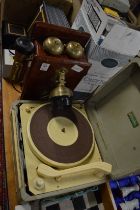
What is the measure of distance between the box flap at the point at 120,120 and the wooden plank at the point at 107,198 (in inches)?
3.3

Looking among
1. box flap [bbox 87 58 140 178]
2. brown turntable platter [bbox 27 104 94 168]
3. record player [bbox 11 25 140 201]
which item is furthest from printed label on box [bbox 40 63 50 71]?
box flap [bbox 87 58 140 178]

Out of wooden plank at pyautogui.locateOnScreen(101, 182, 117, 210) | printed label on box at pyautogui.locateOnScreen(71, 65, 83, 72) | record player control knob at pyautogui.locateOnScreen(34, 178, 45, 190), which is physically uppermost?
printed label on box at pyautogui.locateOnScreen(71, 65, 83, 72)

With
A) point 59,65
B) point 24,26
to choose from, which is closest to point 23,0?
point 24,26

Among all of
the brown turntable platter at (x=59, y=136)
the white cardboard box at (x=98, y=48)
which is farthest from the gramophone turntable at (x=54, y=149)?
the white cardboard box at (x=98, y=48)

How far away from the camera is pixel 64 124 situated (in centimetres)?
89

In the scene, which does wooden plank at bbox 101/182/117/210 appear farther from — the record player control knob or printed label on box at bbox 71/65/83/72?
printed label on box at bbox 71/65/83/72

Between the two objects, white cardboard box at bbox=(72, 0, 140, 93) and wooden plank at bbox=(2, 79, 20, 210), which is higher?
white cardboard box at bbox=(72, 0, 140, 93)

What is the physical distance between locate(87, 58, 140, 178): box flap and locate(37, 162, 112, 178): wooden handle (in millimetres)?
52

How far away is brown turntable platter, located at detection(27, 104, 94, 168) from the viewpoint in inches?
31.2

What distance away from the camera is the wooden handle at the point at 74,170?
0.73 m

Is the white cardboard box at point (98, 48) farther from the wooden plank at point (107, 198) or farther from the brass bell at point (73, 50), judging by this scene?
the wooden plank at point (107, 198)

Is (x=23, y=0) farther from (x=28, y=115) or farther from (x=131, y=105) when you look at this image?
(x=131, y=105)

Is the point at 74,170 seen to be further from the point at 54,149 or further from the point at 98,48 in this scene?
the point at 98,48

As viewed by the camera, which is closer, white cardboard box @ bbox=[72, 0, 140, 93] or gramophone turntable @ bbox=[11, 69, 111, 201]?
gramophone turntable @ bbox=[11, 69, 111, 201]
